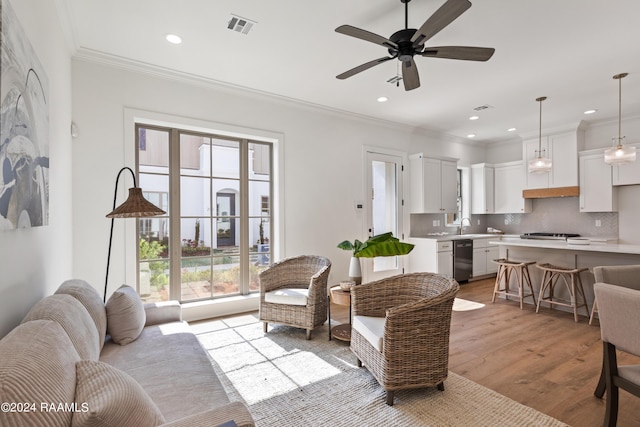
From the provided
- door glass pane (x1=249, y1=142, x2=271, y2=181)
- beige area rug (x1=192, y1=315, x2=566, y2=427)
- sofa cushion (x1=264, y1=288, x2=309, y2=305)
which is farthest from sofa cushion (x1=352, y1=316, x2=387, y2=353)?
door glass pane (x1=249, y1=142, x2=271, y2=181)

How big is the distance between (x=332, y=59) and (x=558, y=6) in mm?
1925

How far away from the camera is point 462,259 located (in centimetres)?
591

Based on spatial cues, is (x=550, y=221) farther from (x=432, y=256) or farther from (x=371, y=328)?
(x=371, y=328)

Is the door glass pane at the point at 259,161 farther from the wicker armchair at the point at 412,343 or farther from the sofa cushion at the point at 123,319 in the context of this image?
the wicker armchair at the point at 412,343

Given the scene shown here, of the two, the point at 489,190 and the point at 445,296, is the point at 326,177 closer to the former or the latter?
the point at 445,296

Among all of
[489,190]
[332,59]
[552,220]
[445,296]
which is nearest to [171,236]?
[332,59]

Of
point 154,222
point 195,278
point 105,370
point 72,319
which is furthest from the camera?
point 195,278

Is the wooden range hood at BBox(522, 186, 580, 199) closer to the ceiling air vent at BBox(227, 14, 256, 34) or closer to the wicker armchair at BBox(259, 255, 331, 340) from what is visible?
the wicker armchair at BBox(259, 255, 331, 340)

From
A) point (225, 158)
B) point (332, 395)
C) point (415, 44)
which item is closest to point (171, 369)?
point (332, 395)

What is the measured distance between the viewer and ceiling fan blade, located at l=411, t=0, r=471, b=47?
1.86 m

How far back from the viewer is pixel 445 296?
214 cm

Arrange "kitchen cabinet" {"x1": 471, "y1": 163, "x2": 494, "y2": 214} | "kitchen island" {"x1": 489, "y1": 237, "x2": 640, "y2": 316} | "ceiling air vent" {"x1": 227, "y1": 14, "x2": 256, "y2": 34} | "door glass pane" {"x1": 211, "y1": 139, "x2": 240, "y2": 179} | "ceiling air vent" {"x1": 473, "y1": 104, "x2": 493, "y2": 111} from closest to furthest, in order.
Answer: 1. "ceiling air vent" {"x1": 227, "y1": 14, "x2": 256, "y2": 34}
2. "kitchen island" {"x1": 489, "y1": 237, "x2": 640, "y2": 316}
3. "door glass pane" {"x1": 211, "y1": 139, "x2": 240, "y2": 179}
4. "ceiling air vent" {"x1": 473, "y1": 104, "x2": 493, "y2": 111}
5. "kitchen cabinet" {"x1": 471, "y1": 163, "x2": 494, "y2": 214}

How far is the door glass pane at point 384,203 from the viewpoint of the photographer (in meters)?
5.54

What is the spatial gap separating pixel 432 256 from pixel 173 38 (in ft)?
16.0
